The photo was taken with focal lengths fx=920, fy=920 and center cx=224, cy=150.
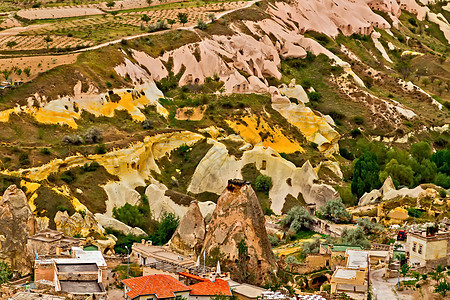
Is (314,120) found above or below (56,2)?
below

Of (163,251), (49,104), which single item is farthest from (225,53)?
(163,251)

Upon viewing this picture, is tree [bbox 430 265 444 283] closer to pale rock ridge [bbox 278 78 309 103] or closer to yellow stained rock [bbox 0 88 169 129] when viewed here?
yellow stained rock [bbox 0 88 169 129]

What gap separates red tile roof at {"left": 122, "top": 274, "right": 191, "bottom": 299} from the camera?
49469 millimetres

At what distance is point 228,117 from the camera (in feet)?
353

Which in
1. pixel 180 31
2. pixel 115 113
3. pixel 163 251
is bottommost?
pixel 163 251

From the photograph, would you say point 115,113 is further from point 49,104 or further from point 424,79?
point 424,79

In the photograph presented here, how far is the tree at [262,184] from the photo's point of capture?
306 ft

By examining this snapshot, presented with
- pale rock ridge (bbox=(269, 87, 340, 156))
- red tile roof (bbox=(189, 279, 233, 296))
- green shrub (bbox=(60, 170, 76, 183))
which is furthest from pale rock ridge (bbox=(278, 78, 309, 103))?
red tile roof (bbox=(189, 279, 233, 296))

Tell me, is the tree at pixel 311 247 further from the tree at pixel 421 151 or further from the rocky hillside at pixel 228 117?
the tree at pixel 421 151

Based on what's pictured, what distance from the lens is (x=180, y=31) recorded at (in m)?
128

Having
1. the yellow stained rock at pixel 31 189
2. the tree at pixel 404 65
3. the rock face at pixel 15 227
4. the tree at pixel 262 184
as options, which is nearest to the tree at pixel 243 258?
the rock face at pixel 15 227

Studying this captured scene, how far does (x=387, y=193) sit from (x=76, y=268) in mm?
44000

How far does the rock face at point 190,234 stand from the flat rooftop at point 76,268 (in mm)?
13503

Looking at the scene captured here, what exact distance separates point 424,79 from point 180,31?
49352mm
